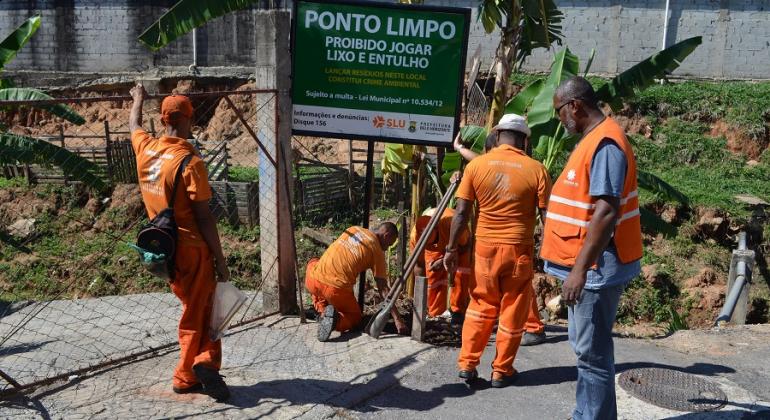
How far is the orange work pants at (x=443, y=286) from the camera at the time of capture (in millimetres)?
6773

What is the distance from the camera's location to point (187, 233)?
443 centimetres

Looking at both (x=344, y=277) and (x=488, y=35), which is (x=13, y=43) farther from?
(x=488, y=35)

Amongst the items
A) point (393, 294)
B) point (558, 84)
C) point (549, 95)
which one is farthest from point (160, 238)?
point (558, 84)

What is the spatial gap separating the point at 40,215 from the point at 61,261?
238cm

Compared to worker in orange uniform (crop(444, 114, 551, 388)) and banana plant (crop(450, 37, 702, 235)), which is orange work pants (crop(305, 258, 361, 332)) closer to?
worker in orange uniform (crop(444, 114, 551, 388))

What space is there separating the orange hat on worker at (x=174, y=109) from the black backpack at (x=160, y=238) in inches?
11.2

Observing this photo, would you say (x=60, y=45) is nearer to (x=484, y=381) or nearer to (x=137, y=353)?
(x=137, y=353)

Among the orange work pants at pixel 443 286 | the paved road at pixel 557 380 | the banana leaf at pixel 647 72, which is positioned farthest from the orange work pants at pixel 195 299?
the banana leaf at pixel 647 72

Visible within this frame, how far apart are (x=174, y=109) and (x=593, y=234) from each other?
8.49ft

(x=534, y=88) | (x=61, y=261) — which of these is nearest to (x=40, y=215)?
(x=61, y=261)

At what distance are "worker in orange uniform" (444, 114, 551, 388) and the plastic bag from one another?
162 cm

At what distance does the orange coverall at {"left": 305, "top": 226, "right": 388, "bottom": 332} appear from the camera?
589 cm

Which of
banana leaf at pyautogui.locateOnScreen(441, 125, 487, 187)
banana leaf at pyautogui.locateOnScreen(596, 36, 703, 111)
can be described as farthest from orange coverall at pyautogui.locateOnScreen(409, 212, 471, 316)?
banana leaf at pyautogui.locateOnScreen(596, 36, 703, 111)

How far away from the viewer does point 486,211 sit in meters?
5.02
